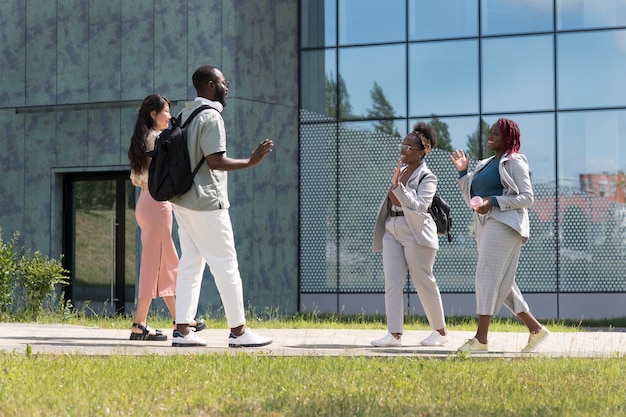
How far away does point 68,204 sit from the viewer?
21500mm

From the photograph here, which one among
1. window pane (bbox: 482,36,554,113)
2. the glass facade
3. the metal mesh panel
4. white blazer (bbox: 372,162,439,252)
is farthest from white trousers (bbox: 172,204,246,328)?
window pane (bbox: 482,36,554,113)

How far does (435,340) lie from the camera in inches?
390

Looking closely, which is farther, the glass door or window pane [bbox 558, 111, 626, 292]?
the glass door

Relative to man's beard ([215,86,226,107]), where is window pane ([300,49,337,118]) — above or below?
above

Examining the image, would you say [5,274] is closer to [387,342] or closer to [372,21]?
[387,342]

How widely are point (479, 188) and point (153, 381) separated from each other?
350 cm

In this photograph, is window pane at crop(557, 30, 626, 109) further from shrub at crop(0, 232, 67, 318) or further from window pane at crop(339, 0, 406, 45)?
shrub at crop(0, 232, 67, 318)

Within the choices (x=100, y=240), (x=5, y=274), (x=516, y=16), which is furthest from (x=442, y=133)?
(x=5, y=274)

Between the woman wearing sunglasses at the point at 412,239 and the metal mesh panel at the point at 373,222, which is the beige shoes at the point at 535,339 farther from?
the metal mesh panel at the point at 373,222

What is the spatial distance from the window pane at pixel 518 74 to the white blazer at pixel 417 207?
37.0ft

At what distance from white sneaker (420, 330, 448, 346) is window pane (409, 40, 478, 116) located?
37.9ft

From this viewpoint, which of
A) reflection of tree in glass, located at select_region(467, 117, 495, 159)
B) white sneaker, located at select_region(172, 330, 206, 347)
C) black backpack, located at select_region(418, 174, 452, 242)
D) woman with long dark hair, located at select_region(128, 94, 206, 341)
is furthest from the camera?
reflection of tree in glass, located at select_region(467, 117, 495, 159)

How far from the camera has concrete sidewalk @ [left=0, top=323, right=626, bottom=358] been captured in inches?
338

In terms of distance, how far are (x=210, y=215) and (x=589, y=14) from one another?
13979 mm
